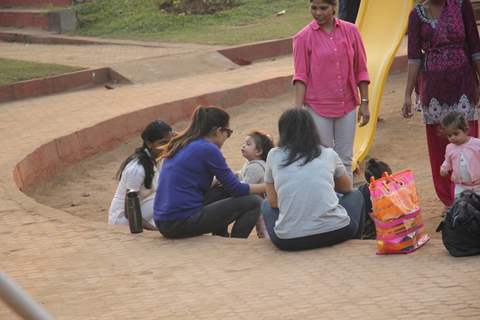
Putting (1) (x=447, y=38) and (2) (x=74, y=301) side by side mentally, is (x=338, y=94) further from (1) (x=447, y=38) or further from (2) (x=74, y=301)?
(2) (x=74, y=301)

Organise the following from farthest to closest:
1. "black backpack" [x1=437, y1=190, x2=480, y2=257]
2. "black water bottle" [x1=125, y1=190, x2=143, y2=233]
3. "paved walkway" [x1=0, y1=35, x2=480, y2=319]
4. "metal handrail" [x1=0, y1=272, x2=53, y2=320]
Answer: "black water bottle" [x1=125, y1=190, x2=143, y2=233], "black backpack" [x1=437, y1=190, x2=480, y2=257], "paved walkway" [x1=0, y1=35, x2=480, y2=319], "metal handrail" [x1=0, y1=272, x2=53, y2=320]

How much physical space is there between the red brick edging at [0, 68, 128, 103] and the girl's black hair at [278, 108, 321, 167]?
896cm

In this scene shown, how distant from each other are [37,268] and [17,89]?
8.69 metres

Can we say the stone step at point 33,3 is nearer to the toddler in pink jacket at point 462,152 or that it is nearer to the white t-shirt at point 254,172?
the white t-shirt at point 254,172

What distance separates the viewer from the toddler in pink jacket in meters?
8.07

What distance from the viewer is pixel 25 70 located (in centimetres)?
1684

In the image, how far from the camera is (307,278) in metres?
6.63

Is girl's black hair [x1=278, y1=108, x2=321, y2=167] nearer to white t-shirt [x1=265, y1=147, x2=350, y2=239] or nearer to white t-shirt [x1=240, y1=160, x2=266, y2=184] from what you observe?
white t-shirt [x1=265, y1=147, x2=350, y2=239]

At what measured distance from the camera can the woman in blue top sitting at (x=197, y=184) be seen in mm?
7801

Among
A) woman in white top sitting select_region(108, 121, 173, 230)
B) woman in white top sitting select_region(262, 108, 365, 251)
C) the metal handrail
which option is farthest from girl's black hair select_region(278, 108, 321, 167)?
the metal handrail

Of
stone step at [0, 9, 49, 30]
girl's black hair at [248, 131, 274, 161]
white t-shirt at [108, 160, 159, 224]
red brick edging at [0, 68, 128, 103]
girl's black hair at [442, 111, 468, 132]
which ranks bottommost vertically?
stone step at [0, 9, 49, 30]

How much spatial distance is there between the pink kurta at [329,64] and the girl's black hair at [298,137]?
1410 millimetres

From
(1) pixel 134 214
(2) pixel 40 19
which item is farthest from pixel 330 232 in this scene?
(2) pixel 40 19

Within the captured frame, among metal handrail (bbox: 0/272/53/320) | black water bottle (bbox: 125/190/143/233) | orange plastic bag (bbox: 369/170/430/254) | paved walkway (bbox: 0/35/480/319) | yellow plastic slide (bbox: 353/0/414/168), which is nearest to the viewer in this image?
metal handrail (bbox: 0/272/53/320)
